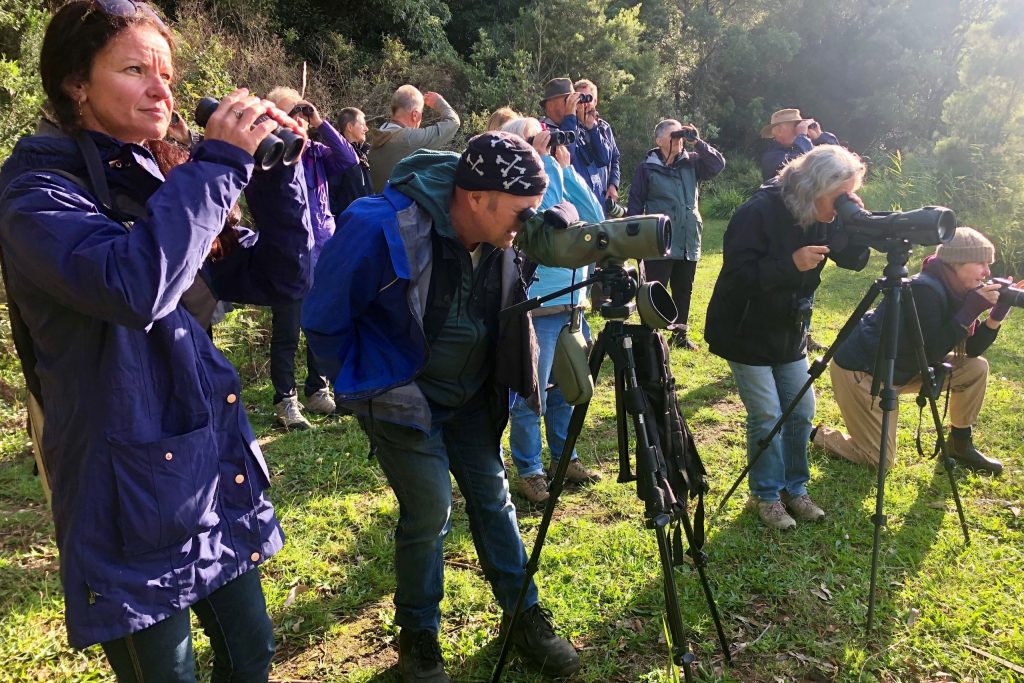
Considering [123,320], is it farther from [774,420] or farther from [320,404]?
[320,404]

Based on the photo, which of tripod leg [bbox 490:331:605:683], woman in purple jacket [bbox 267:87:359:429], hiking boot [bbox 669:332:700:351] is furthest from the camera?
hiking boot [bbox 669:332:700:351]

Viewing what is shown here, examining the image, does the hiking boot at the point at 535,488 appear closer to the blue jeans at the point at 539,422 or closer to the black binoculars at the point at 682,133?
the blue jeans at the point at 539,422

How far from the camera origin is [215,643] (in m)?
1.69

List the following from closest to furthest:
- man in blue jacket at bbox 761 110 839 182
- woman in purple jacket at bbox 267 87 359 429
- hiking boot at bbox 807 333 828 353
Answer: woman in purple jacket at bbox 267 87 359 429
hiking boot at bbox 807 333 828 353
man in blue jacket at bbox 761 110 839 182

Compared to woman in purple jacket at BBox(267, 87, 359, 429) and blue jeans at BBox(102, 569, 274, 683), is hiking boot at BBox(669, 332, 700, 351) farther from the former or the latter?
blue jeans at BBox(102, 569, 274, 683)

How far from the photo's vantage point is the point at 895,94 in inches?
799

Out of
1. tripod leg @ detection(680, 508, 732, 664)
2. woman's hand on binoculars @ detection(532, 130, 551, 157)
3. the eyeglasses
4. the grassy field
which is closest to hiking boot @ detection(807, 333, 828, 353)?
the grassy field

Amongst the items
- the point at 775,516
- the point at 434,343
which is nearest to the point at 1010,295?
the point at 775,516

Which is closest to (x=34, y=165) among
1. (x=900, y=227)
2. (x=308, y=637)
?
(x=308, y=637)

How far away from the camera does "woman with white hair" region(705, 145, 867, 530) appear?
10.7 ft

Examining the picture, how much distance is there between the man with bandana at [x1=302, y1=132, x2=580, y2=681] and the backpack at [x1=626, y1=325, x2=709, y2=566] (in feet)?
1.28

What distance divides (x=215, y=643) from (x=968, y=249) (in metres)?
4.14

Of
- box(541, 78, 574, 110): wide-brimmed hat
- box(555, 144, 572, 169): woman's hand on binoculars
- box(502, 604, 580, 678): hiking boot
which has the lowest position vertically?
box(502, 604, 580, 678): hiking boot

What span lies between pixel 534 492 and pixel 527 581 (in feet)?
4.93
